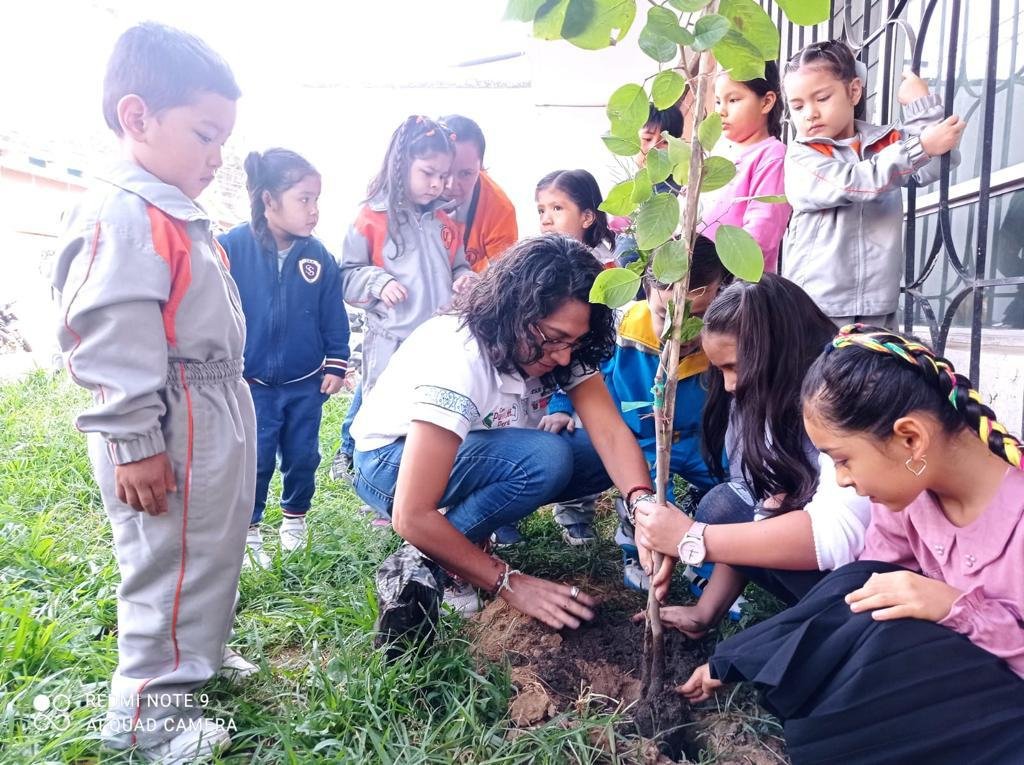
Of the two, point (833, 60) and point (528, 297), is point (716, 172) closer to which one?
point (528, 297)

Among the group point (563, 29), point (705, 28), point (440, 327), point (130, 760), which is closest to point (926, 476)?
point (705, 28)

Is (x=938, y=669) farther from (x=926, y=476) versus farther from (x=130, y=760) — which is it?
(x=130, y=760)

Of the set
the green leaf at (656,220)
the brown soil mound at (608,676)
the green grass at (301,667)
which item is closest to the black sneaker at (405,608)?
the green grass at (301,667)

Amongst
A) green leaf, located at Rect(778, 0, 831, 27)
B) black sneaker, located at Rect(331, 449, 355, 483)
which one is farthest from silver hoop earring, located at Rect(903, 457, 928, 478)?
black sneaker, located at Rect(331, 449, 355, 483)

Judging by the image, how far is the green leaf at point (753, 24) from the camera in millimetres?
1085

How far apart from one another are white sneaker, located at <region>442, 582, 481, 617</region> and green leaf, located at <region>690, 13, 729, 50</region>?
144 cm

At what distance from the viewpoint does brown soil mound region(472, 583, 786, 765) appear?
1403 millimetres

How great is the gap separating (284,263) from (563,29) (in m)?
1.99

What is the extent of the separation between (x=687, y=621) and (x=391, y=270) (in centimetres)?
192

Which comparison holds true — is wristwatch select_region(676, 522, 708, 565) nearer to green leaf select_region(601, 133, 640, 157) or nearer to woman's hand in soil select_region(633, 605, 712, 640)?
woman's hand in soil select_region(633, 605, 712, 640)

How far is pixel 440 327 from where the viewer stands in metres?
1.97

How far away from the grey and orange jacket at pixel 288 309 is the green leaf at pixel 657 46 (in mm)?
1948

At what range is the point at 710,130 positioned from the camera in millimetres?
1151

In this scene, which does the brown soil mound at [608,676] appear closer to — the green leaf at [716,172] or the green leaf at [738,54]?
the green leaf at [716,172]
